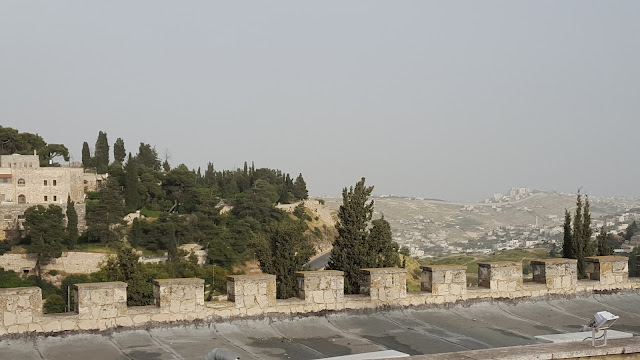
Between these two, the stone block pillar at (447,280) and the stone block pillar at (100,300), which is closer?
the stone block pillar at (100,300)

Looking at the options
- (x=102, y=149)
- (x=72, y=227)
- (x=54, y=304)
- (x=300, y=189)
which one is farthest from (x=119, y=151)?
(x=54, y=304)

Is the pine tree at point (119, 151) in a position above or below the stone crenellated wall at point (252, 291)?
above

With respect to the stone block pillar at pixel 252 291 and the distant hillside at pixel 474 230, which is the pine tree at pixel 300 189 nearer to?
the distant hillside at pixel 474 230

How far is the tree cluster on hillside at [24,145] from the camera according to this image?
112 m

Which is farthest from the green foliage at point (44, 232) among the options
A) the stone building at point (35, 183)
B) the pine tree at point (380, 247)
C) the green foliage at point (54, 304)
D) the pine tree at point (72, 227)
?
the pine tree at point (380, 247)

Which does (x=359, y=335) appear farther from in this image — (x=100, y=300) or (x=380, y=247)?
(x=380, y=247)

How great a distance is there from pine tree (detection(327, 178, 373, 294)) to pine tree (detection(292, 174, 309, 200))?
315 ft

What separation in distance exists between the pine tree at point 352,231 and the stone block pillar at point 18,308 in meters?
9.00

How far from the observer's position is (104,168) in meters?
111

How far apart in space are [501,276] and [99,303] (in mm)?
6177

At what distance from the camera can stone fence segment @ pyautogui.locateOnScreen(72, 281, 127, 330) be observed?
8922mm

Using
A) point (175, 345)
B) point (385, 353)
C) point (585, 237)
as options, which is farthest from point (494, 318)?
point (585, 237)

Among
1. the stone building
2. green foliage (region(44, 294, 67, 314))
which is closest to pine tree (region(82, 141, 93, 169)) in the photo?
the stone building

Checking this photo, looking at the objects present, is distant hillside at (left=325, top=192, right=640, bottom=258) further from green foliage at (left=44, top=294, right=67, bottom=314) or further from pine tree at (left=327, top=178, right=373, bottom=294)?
pine tree at (left=327, top=178, right=373, bottom=294)
